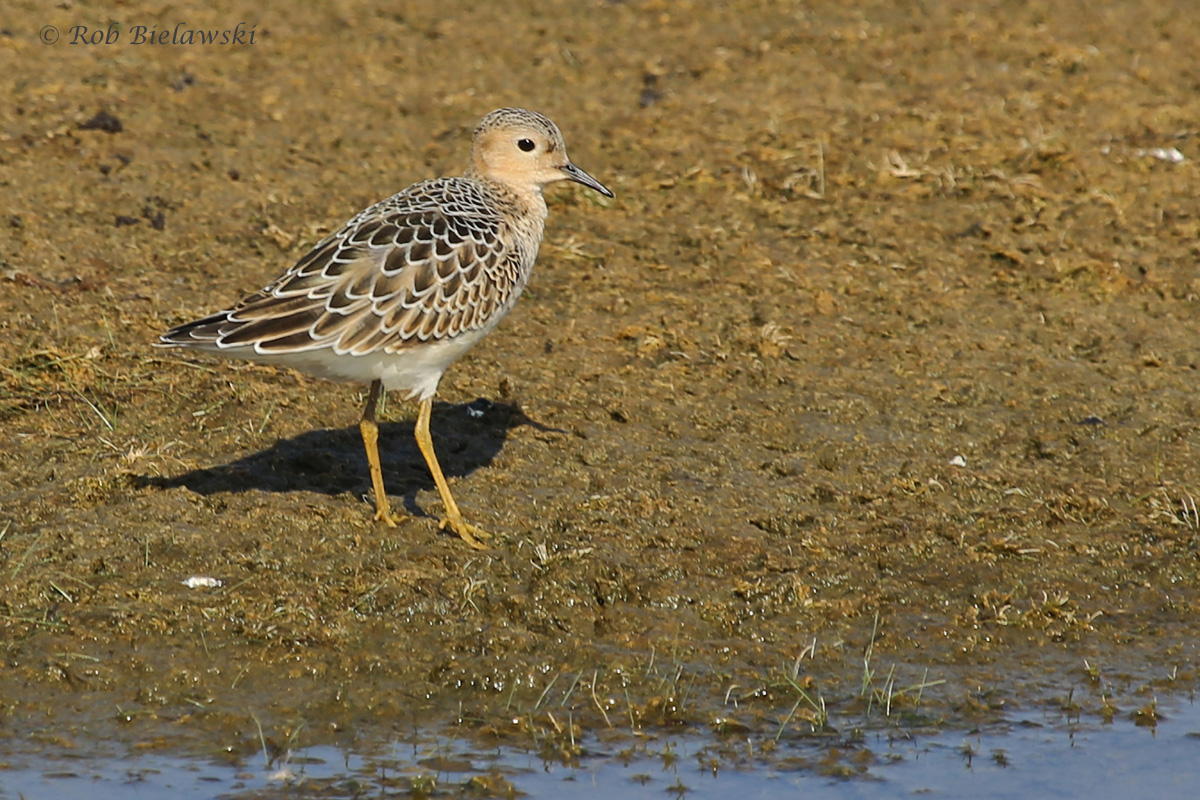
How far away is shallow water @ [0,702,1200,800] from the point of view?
18.3ft

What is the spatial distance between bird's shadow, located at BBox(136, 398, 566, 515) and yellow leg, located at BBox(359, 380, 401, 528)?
28cm

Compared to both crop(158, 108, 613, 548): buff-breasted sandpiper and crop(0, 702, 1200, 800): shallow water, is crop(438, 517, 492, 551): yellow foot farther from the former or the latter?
crop(0, 702, 1200, 800): shallow water

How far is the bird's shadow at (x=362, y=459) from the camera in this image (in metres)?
7.48

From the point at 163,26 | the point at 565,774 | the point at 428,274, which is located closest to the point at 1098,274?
the point at 428,274

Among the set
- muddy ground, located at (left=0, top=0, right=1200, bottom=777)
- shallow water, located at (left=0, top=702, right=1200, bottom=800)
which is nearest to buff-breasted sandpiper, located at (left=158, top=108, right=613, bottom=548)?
muddy ground, located at (left=0, top=0, right=1200, bottom=777)

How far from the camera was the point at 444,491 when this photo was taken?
24.2 ft

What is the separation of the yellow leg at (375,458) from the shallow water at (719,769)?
1.58m

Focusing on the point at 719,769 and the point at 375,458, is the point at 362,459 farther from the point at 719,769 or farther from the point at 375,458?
the point at 719,769

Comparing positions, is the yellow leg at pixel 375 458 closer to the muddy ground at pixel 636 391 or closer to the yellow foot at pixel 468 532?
the muddy ground at pixel 636 391

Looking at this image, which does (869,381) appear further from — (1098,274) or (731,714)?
(731,714)

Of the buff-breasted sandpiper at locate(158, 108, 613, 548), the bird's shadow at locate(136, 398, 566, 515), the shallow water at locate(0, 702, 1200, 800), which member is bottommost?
the shallow water at locate(0, 702, 1200, 800)

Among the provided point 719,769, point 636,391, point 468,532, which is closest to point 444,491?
point 468,532

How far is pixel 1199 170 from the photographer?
38.0ft

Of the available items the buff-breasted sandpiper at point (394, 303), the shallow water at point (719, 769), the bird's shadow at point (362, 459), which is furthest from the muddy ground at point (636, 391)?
the buff-breasted sandpiper at point (394, 303)
